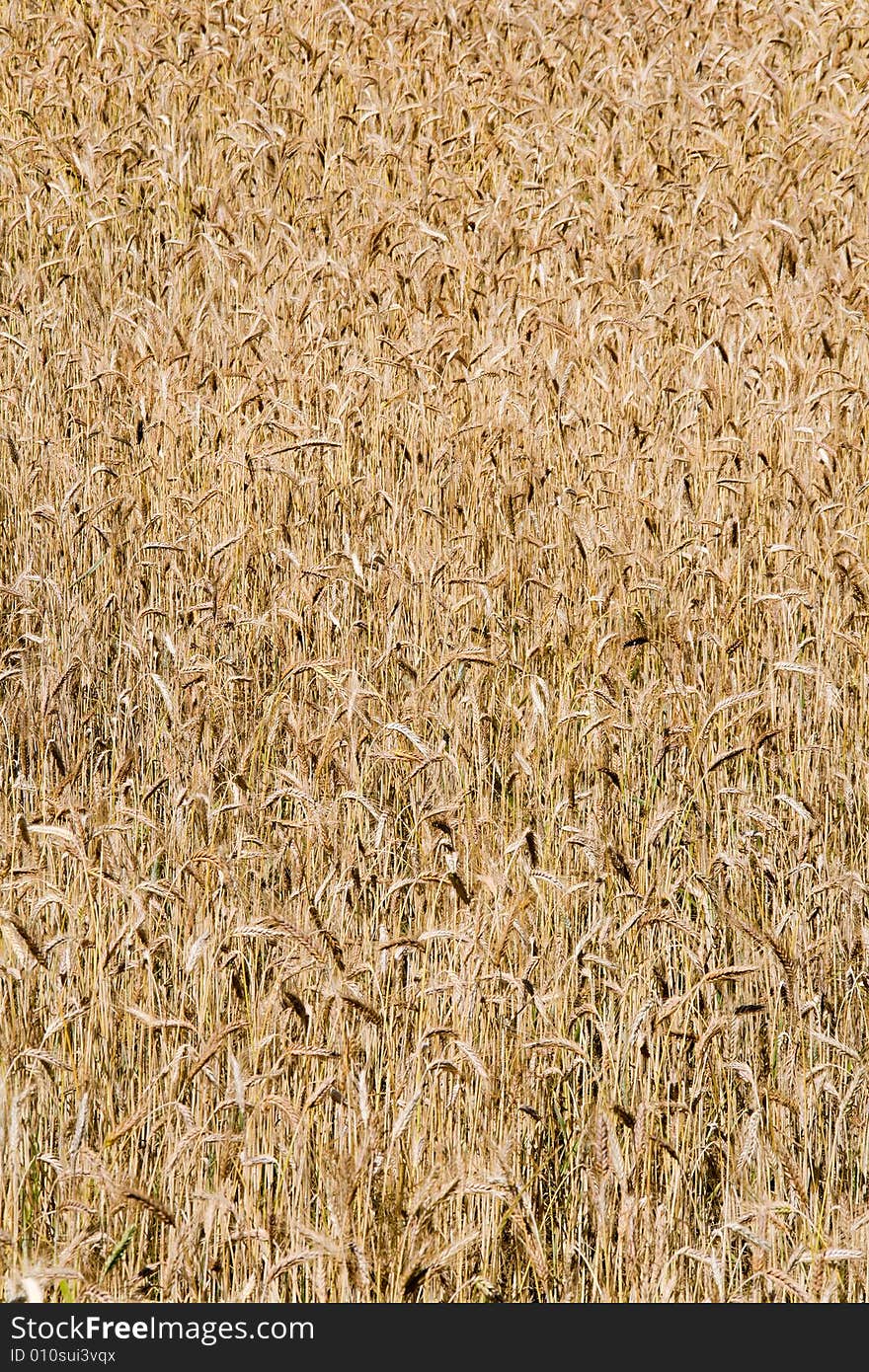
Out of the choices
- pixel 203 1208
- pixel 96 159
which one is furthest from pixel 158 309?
pixel 203 1208

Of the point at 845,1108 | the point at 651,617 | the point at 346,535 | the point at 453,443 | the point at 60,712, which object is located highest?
the point at 453,443

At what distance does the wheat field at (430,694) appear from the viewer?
200cm

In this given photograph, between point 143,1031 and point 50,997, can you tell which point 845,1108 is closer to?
point 143,1031

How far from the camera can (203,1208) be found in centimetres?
195

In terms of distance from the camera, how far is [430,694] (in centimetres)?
313

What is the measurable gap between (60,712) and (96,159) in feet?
11.7
